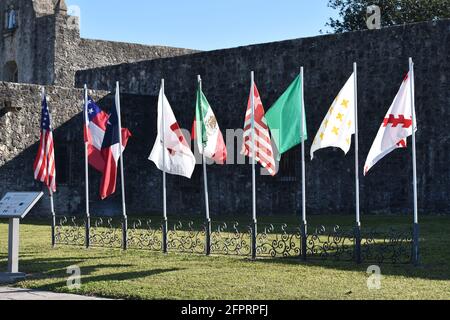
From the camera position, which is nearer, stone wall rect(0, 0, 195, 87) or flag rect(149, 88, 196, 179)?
flag rect(149, 88, 196, 179)

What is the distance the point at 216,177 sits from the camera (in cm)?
2589

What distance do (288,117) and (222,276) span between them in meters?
3.33

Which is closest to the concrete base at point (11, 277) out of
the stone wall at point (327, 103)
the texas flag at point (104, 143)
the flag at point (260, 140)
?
the texas flag at point (104, 143)

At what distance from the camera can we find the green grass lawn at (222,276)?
9938 millimetres

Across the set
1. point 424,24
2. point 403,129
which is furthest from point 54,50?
point 403,129

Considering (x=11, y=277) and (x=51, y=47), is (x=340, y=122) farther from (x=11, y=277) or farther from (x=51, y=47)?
(x=51, y=47)

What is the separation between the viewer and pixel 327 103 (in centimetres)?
2328

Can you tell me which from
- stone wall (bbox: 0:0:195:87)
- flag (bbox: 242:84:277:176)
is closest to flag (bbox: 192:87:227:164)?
flag (bbox: 242:84:277:176)

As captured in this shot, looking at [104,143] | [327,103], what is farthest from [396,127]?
[327,103]

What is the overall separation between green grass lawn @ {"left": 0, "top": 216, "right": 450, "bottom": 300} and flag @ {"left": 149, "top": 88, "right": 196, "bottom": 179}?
1.63 metres

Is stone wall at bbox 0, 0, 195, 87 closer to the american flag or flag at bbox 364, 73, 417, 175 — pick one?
the american flag

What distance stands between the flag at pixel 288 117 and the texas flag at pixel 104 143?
3472 millimetres

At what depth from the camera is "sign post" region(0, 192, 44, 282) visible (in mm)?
12000
